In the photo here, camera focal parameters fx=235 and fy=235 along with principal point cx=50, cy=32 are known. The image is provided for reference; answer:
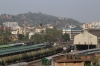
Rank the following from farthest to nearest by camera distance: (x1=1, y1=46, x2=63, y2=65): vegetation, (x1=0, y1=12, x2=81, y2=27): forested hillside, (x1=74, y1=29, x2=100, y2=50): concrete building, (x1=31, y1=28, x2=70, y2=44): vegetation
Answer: (x1=0, y1=12, x2=81, y2=27): forested hillside → (x1=31, y1=28, x2=70, y2=44): vegetation → (x1=74, y1=29, x2=100, y2=50): concrete building → (x1=1, y1=46, x2=63, y2=65): vegetation

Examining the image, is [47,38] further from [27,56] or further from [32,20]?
[32,20]

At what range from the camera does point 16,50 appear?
23.1 m

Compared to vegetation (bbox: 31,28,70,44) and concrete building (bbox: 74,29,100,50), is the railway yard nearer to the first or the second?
concrete building (bbox: 74,29,100,50)

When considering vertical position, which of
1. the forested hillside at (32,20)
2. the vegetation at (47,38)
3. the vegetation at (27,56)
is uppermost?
the forested hillside at (32,20)

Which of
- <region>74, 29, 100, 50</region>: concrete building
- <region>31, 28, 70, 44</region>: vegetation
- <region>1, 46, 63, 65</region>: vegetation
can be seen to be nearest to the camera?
<region>1, 46, 63, 65</region>: vegetation

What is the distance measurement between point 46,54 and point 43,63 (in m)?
6.49

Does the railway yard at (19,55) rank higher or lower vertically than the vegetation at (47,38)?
lower

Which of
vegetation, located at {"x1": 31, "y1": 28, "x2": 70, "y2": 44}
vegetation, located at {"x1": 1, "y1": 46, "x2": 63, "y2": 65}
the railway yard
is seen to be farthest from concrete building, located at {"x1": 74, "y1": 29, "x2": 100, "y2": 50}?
vegetation, located at {"x1": 31, "y1": 28, "x2": 70, "y2": 44}

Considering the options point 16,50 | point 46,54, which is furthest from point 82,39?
point 16,50

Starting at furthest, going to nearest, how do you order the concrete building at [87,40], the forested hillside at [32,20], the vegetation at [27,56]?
the forested hillside at [32,20] → the concrete building at [87,40] → the vegetation at [27,56]

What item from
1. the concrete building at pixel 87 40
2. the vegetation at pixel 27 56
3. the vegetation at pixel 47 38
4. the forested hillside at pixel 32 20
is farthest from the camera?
the forested hillside at pixel 32 20

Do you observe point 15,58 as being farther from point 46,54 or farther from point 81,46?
point 81,46

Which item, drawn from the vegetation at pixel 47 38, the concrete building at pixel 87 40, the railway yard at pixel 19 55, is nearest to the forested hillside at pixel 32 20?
the vegetation at pixel 47 38

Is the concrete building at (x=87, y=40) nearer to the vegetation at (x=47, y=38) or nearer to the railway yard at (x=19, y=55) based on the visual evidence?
the railway yard at (x=19, y=55)
